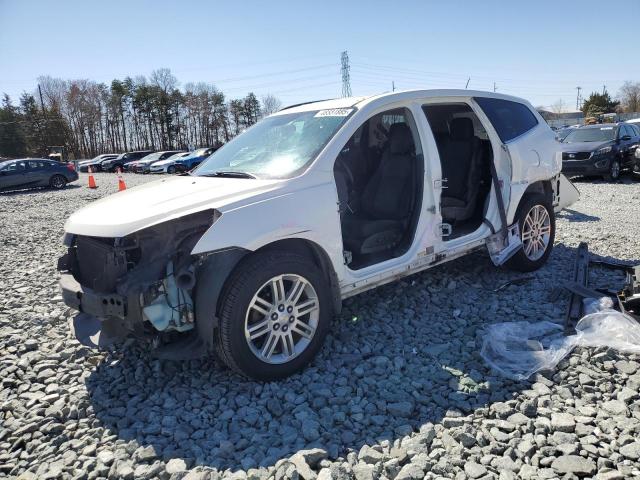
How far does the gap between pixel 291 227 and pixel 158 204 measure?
918 mm

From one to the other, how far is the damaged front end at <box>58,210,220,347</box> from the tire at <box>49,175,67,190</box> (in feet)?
67.6

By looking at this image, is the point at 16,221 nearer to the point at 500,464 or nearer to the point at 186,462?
the point at 186,462

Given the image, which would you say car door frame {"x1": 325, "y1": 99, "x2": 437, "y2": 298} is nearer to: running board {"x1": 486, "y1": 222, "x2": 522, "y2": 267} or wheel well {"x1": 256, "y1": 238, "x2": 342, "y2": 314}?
wheel well {"x1": 256, "y1": 238, "x2": 342, "y2": 314}

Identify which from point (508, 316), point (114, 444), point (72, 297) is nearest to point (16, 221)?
point (72, 297)

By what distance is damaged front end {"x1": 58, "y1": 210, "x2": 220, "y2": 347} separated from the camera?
2.90m

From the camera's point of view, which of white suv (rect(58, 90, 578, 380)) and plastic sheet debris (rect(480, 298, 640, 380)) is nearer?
white suv (rect(58, 90, 578, 380))

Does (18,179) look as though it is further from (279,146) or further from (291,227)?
(291,227)

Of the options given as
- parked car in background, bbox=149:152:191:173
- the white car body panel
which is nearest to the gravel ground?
the white car body panel

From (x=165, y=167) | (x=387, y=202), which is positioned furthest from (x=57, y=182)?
(x=387, y=202)

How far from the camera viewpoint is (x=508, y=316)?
13.5 feet

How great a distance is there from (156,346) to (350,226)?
6.82 ft

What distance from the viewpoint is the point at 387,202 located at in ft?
14.7

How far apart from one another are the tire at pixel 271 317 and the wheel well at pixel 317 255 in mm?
95

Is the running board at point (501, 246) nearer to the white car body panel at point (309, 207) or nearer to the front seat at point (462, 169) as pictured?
the white car body panel at point (309, 207)
